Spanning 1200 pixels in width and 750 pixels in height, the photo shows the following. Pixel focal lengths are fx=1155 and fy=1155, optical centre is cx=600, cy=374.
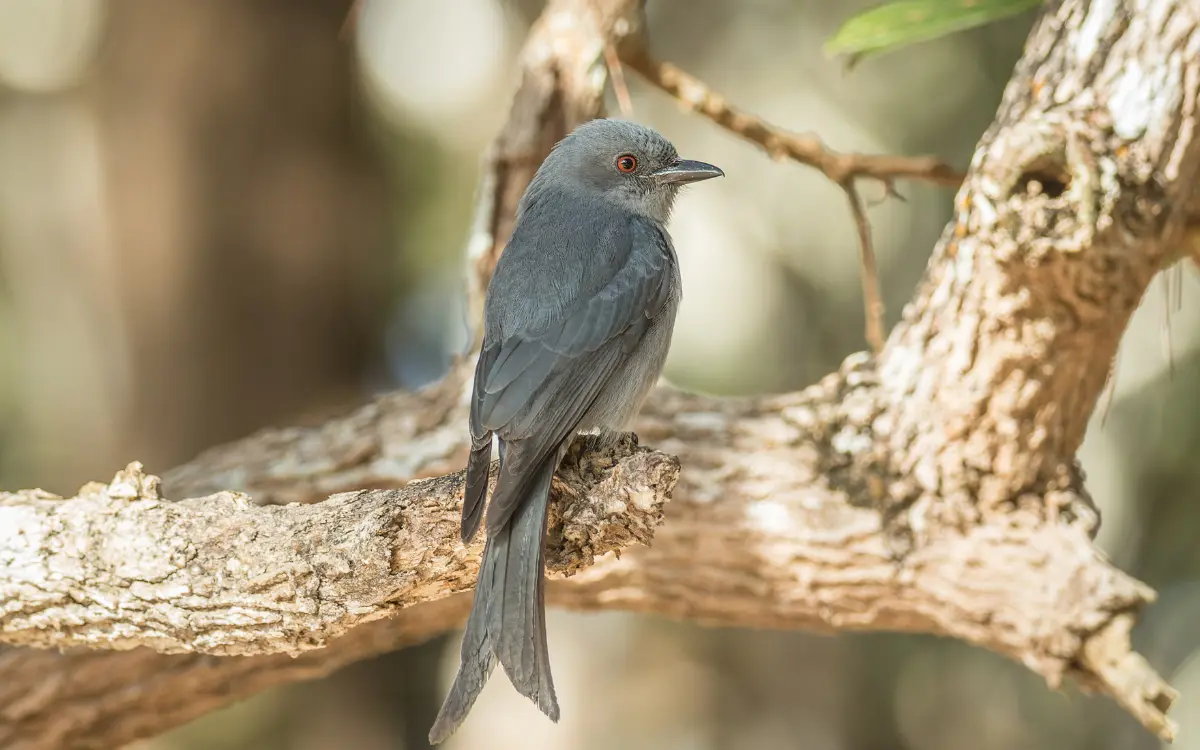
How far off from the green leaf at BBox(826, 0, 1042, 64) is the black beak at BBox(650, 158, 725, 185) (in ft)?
2.03

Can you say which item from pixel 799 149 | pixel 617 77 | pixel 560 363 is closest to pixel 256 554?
pixel 560 363

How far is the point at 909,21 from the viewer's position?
4.17 metres

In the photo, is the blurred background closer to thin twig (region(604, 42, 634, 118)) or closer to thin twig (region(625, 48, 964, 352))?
thin twig (region(604, 42, 634, 118))

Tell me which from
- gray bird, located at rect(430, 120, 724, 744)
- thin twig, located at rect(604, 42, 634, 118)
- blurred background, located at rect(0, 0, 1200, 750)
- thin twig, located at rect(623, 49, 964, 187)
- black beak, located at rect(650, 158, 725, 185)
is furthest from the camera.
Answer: blurred background, located at rect(0, 0, 1200, 750)

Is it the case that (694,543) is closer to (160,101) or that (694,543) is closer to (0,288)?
(160,101)

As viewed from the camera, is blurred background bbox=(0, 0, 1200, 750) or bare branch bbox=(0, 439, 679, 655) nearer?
bare branch bbox=(0, 439, 679, 655)

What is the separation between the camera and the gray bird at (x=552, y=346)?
9.82ft

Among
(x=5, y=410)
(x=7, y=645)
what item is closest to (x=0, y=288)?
(x=5, y=410)

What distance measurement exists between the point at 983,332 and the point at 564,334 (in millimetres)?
1499

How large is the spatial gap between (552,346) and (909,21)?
1.85 m

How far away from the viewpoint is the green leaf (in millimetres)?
4133

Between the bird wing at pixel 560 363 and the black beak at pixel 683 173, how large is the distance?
0.44 m

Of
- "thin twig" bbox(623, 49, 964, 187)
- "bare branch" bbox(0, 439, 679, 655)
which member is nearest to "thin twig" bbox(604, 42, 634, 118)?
"thin twig" bbox(623, 49, 964, 187)

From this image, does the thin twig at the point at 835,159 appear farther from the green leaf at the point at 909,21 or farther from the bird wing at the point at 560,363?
the bird wing at the point at 560,363
